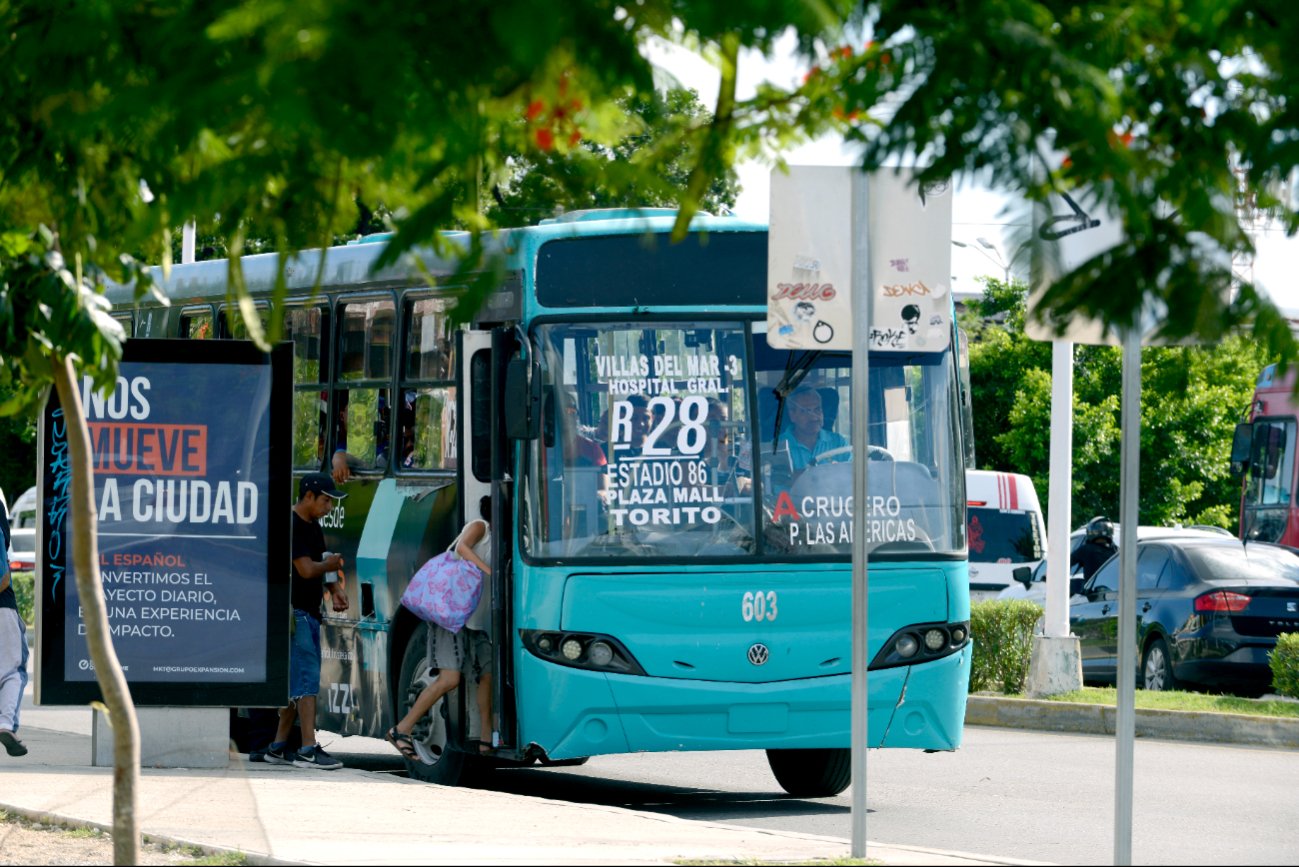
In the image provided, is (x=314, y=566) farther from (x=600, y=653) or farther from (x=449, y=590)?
(x=600, y=653)

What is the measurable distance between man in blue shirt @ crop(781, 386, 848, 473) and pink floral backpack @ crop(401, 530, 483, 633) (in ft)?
5.99

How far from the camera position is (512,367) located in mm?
11969

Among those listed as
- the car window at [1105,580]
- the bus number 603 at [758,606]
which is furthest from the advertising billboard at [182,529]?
the car window at [1105,580]

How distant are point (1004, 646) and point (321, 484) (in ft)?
25.0

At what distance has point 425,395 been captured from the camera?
531 inches

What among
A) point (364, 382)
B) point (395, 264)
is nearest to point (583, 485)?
point (364, 382)

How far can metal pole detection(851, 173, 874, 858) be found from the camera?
9266 mm

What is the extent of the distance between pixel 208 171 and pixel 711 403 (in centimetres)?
664

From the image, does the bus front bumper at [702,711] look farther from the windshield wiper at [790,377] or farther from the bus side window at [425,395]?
the bus side window at [425,395]

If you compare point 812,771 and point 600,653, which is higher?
point 600,653

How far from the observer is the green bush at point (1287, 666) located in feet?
60.2

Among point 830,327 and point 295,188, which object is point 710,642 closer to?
point 830,327

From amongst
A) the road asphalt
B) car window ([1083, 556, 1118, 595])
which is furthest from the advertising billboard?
car window ([1083, 556, 1118, 595])

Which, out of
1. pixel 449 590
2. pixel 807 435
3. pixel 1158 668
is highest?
pixel 807 435
